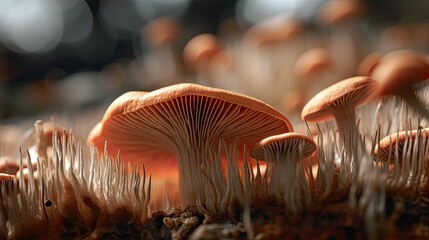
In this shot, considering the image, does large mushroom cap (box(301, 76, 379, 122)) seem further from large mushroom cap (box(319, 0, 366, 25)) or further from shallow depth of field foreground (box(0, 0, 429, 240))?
large mushroom cap (box(319, 0, 366, 25))

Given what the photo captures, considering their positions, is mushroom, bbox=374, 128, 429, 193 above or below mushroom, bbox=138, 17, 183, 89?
below

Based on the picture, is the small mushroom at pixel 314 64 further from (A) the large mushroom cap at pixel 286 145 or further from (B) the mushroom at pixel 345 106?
(A) the large mushroom cap at pixel 286 145

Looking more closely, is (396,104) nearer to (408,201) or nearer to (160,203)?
(408,201)

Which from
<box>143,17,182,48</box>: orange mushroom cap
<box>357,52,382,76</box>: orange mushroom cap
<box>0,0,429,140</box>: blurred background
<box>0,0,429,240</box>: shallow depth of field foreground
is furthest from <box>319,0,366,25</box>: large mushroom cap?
<box>0,0,429,240</box>: shallow depth of field foreground

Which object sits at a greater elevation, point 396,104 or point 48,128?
point 48,128

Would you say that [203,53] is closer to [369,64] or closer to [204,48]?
[204,48]

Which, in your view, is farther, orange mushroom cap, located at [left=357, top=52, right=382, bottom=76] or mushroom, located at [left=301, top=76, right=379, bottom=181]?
orange mushroom cap, located at [left=357, top=52, right=382, bottom=76]

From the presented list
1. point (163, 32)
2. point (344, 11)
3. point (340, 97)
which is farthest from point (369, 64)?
point (163, 32)

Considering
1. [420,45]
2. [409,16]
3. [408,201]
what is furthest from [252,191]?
[409,16]
